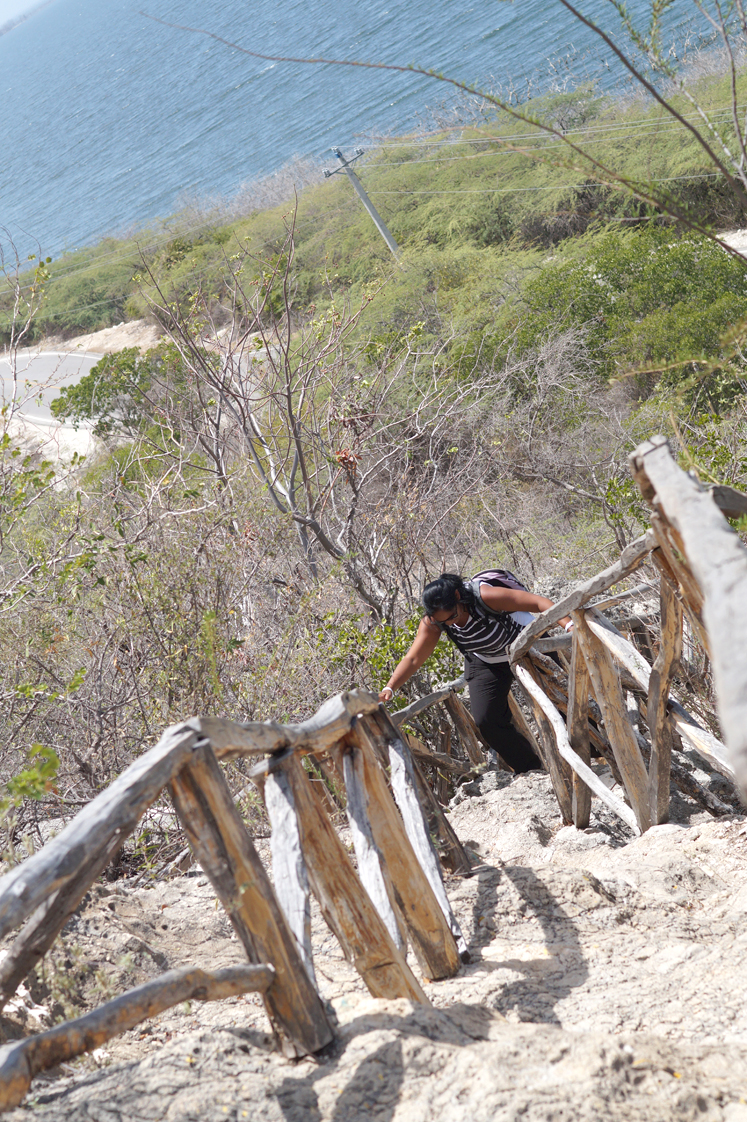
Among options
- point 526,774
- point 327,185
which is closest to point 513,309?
point 526,774

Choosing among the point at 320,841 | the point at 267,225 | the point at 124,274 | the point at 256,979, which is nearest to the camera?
the point at 256,979

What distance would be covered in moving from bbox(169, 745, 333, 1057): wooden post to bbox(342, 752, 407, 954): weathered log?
0.45m

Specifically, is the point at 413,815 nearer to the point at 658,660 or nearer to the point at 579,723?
the point at 658,660

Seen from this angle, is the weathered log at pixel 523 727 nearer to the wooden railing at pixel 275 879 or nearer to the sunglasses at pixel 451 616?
the sunglasses at pixel 451 616

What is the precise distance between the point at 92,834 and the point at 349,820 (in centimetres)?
114

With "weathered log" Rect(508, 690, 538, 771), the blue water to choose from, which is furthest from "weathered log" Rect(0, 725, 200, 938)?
the blue water

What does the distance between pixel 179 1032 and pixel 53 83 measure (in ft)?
530

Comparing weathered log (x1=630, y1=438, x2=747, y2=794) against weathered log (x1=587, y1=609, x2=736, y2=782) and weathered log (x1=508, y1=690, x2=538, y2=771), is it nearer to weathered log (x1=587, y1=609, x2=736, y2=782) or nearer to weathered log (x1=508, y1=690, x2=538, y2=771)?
weathered log (x1=587, y1=609, x2=736, y2=782)

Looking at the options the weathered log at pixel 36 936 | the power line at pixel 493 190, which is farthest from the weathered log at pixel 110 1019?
the power line at pixel 493 190

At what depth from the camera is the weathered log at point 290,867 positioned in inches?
84.9

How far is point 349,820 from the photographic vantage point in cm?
278

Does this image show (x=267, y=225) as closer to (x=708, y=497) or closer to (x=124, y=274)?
(x=124, y=274)

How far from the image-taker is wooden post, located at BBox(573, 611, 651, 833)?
382 cm

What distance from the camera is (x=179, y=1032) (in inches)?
104
